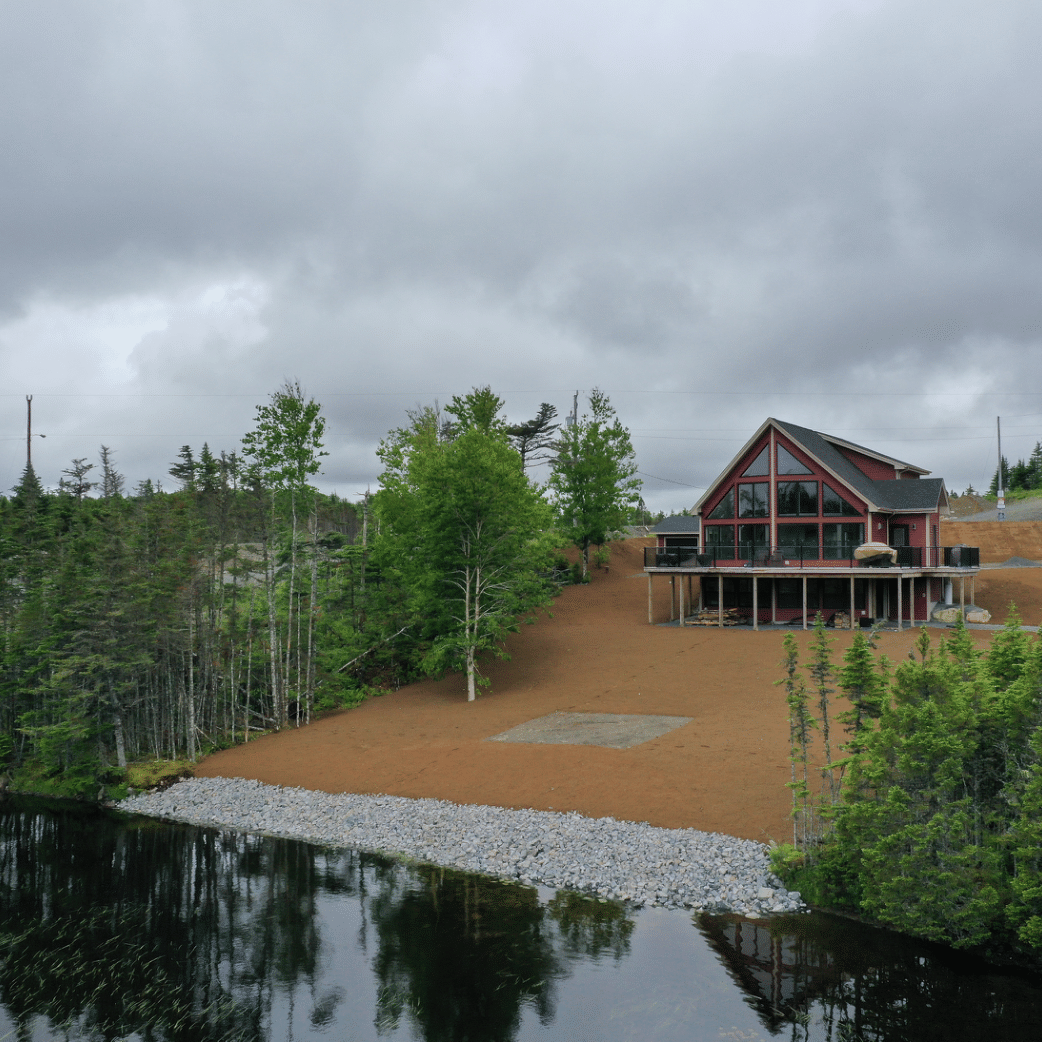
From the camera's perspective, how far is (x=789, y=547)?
31.4m

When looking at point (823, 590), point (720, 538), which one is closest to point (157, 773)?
point (720, 538)

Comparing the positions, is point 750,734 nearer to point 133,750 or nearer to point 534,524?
point 534,524

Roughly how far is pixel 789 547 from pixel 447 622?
14935mm

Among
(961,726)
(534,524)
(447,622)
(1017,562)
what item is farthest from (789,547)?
(961,726)

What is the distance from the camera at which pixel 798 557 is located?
103ft

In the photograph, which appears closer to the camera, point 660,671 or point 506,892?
point 506,892

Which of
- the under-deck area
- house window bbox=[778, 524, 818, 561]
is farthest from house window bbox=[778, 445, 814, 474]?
the under-deck area

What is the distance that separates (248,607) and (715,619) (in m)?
19.3

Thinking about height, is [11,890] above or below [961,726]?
below

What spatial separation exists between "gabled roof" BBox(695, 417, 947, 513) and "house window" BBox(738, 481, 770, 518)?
3.96 feet

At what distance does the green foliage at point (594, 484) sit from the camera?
134 feet

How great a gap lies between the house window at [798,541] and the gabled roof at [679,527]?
697 cm

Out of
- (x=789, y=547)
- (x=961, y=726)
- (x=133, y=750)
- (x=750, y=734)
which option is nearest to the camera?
(x=961, y=726)

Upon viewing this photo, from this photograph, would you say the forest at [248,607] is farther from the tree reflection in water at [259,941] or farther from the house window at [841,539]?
the house window at [841,539]
